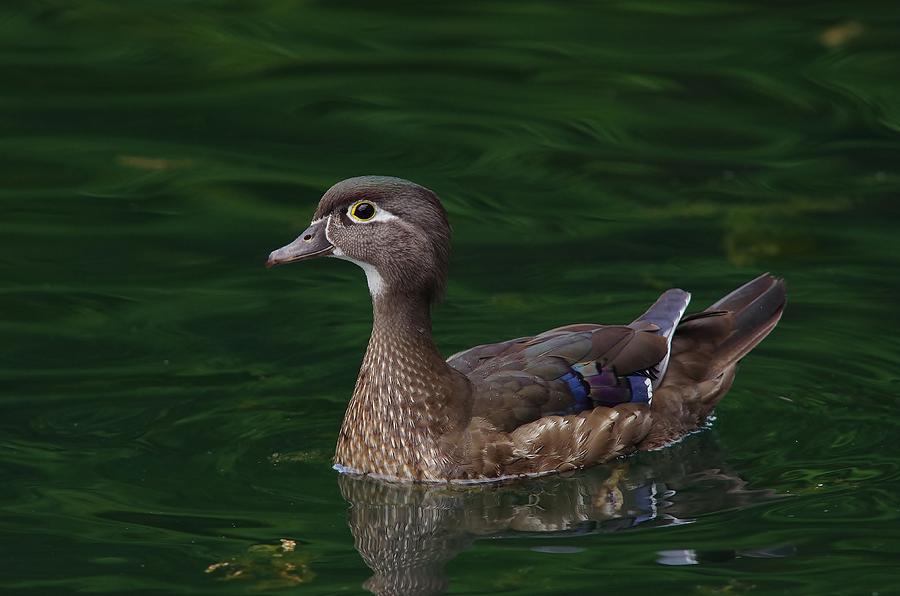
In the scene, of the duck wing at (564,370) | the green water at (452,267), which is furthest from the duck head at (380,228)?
the green water at (452,267)

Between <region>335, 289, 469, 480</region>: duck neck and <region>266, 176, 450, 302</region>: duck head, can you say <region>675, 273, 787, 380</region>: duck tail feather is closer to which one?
<region>335, 289, 469, 480</region>: duck neck

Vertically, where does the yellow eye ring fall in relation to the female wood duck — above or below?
above

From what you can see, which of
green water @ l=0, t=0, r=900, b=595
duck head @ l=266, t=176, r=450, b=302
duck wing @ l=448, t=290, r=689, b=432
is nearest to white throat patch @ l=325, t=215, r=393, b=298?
duck head @ l=266, t=176, r=450, b=302

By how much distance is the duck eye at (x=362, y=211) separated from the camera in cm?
955

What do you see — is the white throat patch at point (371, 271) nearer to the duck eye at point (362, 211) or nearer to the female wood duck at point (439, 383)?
the female wood duck at point (439, 383)

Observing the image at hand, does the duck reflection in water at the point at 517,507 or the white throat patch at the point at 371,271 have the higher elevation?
the white throat patch at the point at 371,271

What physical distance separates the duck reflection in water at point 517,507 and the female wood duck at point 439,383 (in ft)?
0.46

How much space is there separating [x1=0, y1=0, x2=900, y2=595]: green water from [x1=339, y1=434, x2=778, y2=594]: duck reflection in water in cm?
3

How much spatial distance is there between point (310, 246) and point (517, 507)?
1.83 meters

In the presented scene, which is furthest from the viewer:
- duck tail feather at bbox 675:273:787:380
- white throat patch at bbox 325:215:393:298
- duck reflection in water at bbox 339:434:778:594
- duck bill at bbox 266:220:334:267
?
duck tail feather at bbox 675:273:787:380

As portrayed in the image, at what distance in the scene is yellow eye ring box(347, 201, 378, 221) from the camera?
955cm

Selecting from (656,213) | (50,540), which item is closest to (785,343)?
(656,213)

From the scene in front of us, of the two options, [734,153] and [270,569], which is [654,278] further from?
[270,569]

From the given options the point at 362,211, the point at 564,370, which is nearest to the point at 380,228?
the point at 362,211
